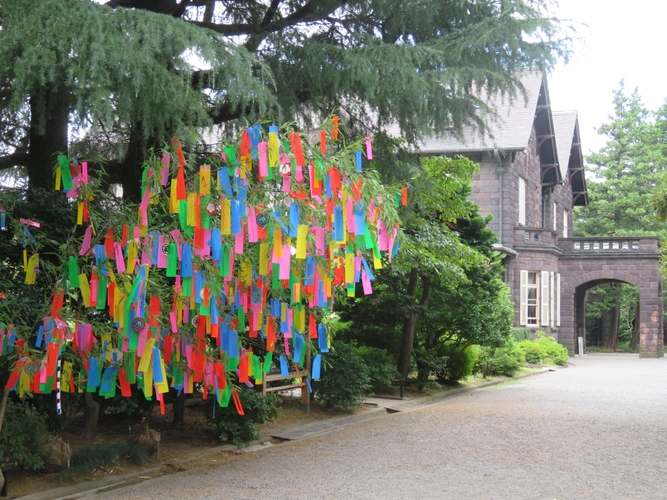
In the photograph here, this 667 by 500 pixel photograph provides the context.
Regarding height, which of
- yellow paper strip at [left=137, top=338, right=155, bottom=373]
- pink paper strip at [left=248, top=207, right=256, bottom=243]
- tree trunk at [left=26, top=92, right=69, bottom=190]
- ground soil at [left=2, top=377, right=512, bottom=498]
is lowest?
ground soil at [left=2, top=377, right=512, bottom=498]

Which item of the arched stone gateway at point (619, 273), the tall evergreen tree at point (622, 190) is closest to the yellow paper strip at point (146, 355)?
the arched stone gateway at point (619, 273)

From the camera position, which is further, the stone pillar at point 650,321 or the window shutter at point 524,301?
the stone pillar at point 650,321

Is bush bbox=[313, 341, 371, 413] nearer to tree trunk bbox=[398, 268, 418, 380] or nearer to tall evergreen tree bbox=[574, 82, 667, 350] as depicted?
tree trunk bbox=[398, 268, 418, 380]

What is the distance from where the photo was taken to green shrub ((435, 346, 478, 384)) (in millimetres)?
18516

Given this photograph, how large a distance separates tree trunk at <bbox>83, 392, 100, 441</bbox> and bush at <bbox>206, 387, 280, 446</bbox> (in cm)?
142

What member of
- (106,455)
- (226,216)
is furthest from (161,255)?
(106,455)

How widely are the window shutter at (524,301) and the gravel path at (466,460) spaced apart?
15952mm

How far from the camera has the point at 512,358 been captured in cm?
2294

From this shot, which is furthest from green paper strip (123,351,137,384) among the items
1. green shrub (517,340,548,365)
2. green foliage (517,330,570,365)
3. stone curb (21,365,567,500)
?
green shrub (517,340,548,365)

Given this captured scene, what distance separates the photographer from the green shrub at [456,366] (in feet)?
60.7

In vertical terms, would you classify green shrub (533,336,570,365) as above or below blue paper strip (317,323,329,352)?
below

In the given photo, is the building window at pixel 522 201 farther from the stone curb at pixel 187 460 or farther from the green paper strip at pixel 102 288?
the green paper strip at pixel 102 288

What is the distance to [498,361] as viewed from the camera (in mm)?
22078

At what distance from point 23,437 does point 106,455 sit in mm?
1238
